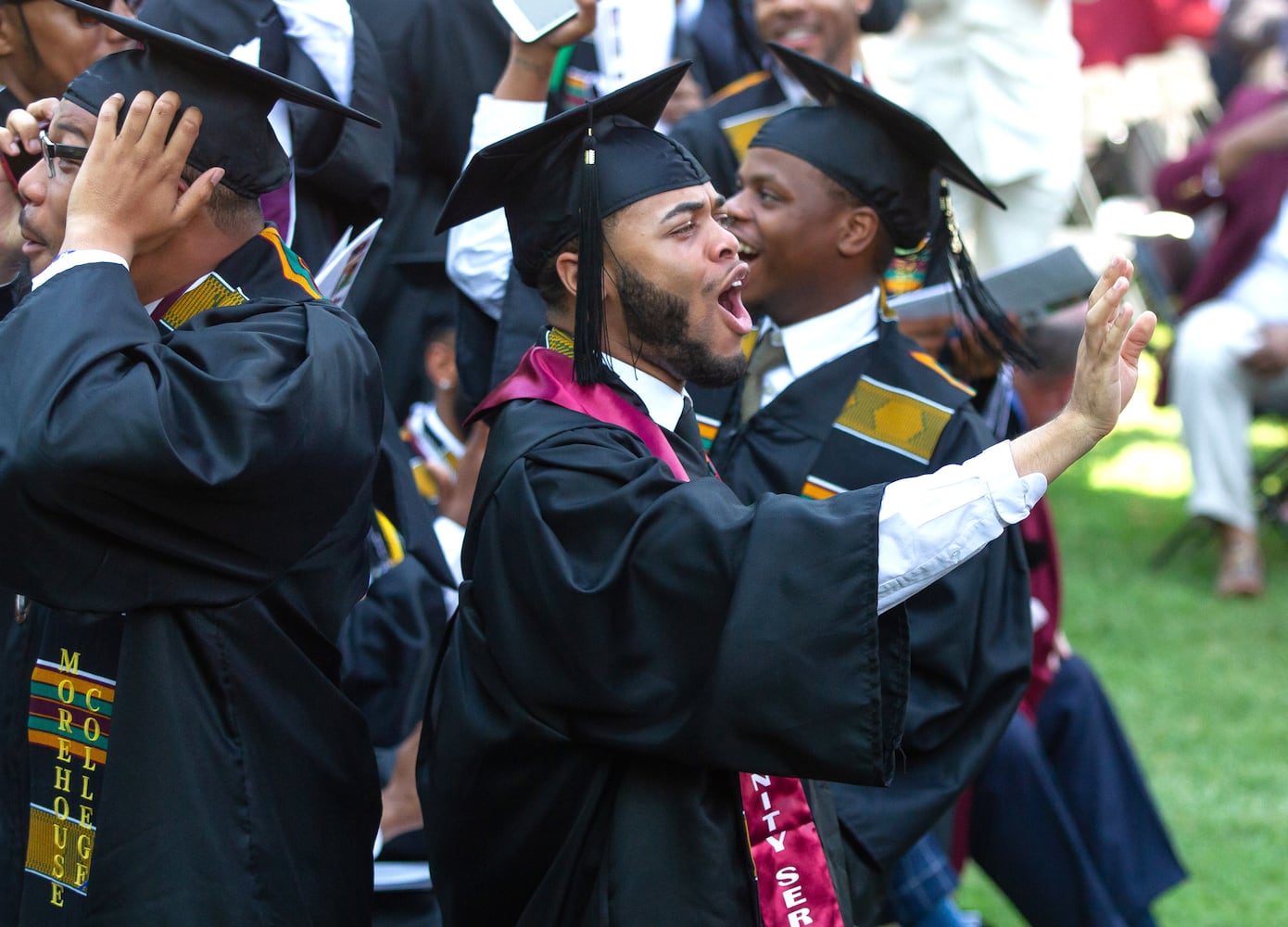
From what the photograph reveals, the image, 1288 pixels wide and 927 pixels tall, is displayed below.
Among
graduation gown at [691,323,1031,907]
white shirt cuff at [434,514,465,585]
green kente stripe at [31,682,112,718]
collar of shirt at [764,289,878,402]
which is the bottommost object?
white shirt cuff at [434,514,465,585]

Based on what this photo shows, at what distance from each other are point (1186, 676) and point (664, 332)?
4397 mm

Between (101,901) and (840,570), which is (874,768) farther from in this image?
(101,901)

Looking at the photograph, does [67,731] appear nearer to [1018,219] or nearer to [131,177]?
[131,177]

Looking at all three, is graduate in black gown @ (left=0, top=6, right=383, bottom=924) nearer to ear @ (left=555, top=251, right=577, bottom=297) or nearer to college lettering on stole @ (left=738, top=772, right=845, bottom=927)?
ear @ (left=555, top=251, right=577, bottom=297)

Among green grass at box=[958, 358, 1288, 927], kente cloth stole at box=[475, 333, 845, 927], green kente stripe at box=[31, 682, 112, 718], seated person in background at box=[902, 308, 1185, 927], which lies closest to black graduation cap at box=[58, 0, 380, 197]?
kente cloth stole at box=[475, 333, 845, 927]

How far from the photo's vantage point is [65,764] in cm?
247

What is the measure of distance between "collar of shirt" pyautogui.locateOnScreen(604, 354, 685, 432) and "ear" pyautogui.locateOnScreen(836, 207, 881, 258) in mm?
980

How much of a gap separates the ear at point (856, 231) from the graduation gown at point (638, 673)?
4.03ft

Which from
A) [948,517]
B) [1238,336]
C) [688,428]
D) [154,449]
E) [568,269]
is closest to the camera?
[154,449]

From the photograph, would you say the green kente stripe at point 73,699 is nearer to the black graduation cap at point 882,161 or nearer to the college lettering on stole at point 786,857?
the college lettering on stole at point 786,857

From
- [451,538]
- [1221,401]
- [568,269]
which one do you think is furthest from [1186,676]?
[568,269]

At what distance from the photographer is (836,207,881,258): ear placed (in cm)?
358

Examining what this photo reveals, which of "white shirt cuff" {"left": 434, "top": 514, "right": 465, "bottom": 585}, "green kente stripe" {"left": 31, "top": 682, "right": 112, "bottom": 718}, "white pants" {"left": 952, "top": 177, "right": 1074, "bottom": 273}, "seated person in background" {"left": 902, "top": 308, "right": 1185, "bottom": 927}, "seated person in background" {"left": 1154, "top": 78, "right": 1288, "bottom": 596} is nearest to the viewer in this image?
"green kente stripe" {"left": 31, "top": 682, "right": 112, "bottom": 718}

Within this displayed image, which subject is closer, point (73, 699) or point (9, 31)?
point (73, 699)
